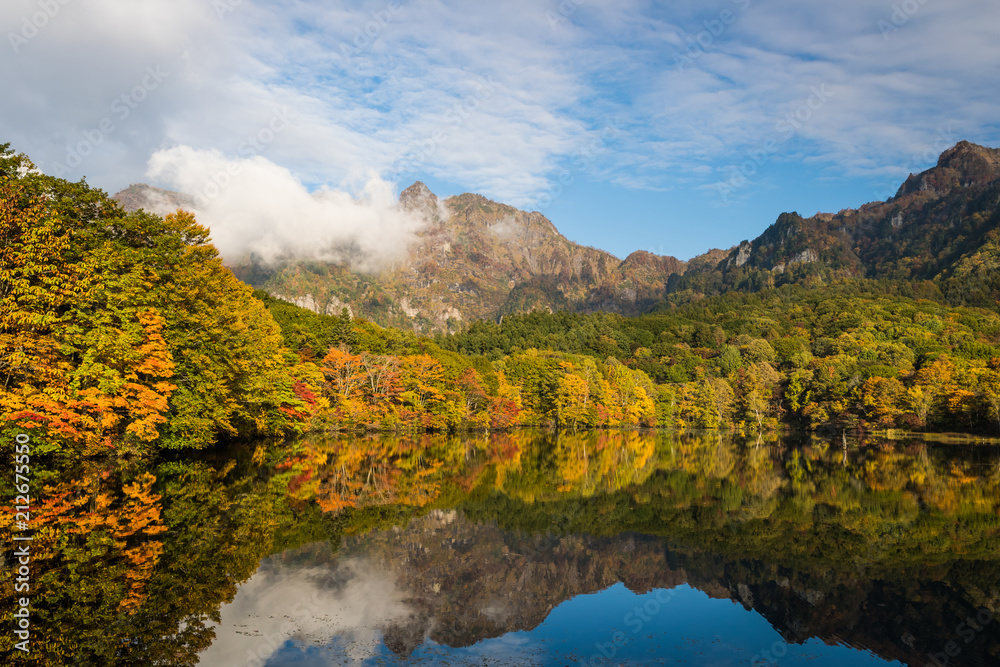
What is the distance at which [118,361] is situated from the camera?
88.3 feet

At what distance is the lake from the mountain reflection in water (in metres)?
0.06

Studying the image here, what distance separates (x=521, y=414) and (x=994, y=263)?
20507 centimetres

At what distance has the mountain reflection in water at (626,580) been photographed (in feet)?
32.8

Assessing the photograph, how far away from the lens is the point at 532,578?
13656 millimetres

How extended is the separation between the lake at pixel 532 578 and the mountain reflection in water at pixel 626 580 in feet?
0.20

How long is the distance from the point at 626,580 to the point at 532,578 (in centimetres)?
237

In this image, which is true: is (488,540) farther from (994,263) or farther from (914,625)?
(994,263)

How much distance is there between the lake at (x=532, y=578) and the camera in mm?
9750

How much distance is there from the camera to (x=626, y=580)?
45.7ft

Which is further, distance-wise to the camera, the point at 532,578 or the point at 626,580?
the point at 626,580

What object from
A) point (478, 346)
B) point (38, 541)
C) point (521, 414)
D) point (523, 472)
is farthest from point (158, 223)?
point (478, 346)

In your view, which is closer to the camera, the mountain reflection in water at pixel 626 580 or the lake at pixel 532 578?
the lake at pixel 532 578

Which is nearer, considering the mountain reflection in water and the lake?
the lake

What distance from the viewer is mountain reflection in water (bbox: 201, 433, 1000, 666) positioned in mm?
9984
